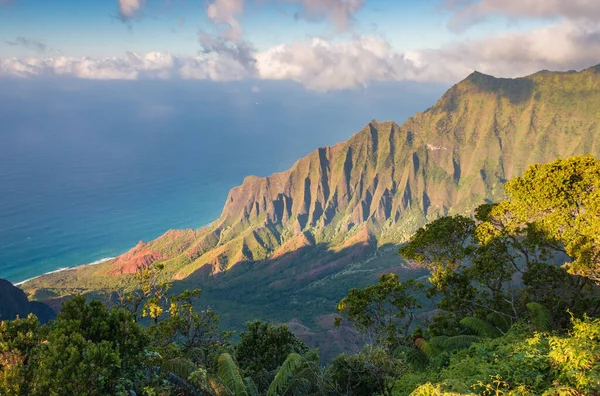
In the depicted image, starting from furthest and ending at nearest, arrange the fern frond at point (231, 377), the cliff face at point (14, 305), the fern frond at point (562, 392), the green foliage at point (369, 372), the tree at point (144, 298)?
the cliff face at point (14, 305) → the tree at point (144, 298) → the green foliage at point (369, 372) → the fern frond at point (231, 377) → the fern frond at point (562, 392)

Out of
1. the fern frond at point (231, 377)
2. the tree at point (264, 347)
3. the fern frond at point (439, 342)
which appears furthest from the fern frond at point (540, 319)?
the tree at point (264, 347)

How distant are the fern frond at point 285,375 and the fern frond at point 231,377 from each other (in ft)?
4.27

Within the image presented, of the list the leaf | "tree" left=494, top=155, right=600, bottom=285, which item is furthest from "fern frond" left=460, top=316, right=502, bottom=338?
"tree" left=494, top=155, right=600, bottom=285

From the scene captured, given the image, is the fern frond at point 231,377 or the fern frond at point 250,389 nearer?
the fern frond at point 231,377

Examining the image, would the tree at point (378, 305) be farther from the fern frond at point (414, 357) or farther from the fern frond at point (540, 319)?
the fern frond at point (540, 319)

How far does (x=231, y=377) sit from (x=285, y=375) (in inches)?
85.0

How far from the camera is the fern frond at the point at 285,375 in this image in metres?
13.2

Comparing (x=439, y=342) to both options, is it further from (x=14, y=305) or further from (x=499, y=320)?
(x=14, y=305)

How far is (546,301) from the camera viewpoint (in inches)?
730

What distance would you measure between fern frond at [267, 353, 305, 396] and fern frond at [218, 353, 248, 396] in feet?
4.27

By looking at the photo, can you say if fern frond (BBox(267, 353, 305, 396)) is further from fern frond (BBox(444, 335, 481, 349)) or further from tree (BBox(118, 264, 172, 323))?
fern frond (BBox(444, 335, 481, 349))

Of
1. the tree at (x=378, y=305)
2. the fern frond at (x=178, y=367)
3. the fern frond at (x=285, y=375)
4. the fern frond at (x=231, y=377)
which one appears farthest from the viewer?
the tree at (x=378, y=305)

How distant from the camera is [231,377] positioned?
41.0 feet

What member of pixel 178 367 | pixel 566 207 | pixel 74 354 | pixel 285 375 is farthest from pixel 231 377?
pixel 566 207
